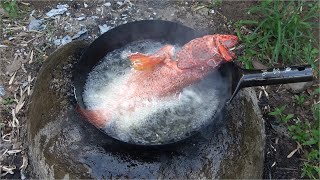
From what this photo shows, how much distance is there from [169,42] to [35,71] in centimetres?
154

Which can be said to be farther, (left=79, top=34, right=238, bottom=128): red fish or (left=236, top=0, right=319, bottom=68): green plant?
(left=236, top=0, right=319, bottom=68): green plant

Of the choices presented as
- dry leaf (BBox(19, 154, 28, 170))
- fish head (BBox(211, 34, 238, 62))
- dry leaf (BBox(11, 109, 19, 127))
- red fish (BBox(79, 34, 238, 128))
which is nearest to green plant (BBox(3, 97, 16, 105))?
dry leaf (BBox(11, 109, 19, 127))

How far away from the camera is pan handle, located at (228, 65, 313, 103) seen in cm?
253

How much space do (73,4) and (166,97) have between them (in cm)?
211

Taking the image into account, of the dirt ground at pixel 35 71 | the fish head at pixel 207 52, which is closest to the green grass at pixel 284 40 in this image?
the dirt ground at pixel 35 71

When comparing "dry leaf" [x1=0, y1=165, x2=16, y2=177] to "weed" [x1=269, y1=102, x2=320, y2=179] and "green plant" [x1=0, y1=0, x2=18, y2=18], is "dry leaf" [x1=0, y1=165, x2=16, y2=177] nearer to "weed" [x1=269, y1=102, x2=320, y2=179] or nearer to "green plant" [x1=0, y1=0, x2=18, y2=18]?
"green plant" [x1=0, y1=0, x2=18, y2=18]

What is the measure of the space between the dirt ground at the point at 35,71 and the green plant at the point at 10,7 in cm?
6

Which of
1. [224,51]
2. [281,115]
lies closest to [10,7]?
[224,51]

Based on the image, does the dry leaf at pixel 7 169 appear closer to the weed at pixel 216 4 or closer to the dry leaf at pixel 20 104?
the dry leaf at pixel 20 104

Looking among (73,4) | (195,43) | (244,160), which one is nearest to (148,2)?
(73,4)

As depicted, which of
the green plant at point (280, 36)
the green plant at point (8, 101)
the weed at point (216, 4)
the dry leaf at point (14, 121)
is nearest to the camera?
the dry leaf at point (14, 121)

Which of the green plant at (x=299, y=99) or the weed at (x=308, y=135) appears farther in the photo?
the green plant at (x=299, y=99)

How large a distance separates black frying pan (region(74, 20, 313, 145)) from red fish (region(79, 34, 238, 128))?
0.49 feet

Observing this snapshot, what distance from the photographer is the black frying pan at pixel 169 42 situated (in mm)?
2555
